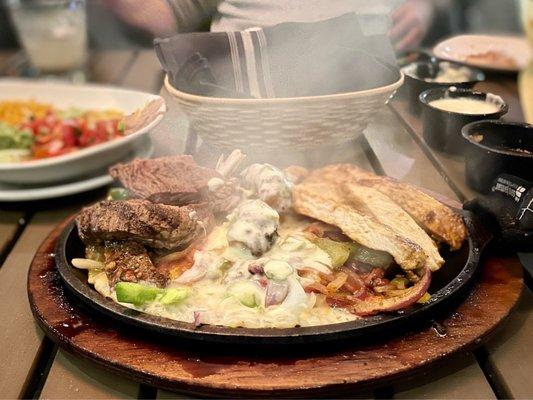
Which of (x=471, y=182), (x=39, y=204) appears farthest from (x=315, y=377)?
(x=39, y=204)

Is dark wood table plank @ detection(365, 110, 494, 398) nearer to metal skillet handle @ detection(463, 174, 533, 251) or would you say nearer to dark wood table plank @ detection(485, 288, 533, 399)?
dark wood table plank @ detection(485, 288, 533, 399)

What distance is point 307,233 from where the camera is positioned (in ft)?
6.20

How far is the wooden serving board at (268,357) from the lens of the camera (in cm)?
140

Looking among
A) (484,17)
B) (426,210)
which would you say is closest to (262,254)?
(426,210)

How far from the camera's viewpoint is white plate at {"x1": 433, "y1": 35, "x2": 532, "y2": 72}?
150 inches

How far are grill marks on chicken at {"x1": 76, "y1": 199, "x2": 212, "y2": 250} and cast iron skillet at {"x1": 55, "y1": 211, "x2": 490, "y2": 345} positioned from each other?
155mm

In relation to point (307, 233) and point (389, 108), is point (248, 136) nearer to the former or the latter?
point (307, 233)

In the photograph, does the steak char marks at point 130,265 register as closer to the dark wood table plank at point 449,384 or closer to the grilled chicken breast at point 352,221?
the grilled chicken breast at point 352,221

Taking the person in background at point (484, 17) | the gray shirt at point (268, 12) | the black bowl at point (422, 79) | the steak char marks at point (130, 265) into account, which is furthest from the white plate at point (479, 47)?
the steak char marks at point (130, 265)

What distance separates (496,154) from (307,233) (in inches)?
35.5

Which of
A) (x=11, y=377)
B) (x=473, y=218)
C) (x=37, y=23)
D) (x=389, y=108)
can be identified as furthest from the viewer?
(x=37, y=23)

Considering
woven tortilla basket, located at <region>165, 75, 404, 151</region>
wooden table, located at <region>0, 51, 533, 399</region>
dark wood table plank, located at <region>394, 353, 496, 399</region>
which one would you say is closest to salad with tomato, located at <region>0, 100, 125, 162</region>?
wooden table, located at <region>0, 51, 533, 399</region>

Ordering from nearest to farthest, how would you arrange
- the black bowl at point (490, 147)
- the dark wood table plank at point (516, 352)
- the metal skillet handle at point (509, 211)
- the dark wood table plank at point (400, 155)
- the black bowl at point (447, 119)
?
1. the dark wood table plank at point (516, 352)
2. the metal skillet handle at point (509, 211)
3. the black bowl at point (490, 147)
4. the dark wood table plank at point (400, 155)
5. the black bowl at point (447, 119)

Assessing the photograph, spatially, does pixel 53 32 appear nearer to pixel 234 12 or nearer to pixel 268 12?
pixel 234 12
